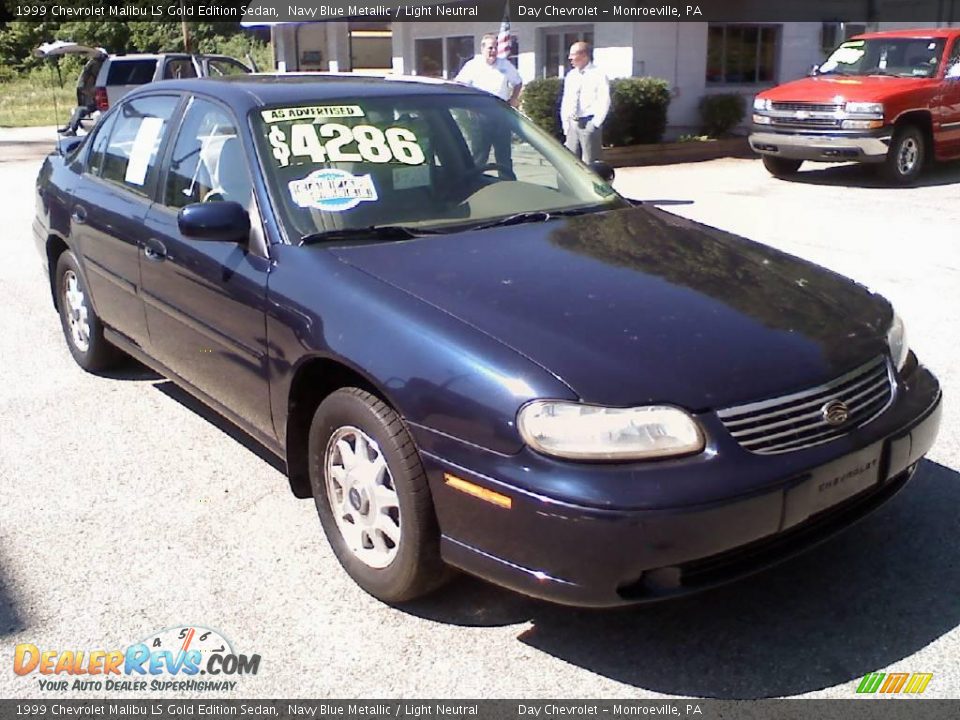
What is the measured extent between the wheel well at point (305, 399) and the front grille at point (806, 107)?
10.6m

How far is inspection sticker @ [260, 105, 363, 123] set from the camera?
3.97m

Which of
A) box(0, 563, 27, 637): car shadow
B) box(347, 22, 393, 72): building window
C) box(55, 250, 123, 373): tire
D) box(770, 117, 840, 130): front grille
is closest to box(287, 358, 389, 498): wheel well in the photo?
box(0, 563, 27, 637): car shadow

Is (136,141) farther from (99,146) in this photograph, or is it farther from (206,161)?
(206,161)

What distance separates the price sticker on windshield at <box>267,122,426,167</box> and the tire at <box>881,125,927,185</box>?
10123mm

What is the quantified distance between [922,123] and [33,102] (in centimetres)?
3293

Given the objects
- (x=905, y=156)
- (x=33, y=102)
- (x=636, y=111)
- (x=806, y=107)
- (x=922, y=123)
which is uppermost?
(x=806, y=107)

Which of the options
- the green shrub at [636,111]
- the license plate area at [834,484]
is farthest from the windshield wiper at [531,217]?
the green shrub at [636,111]

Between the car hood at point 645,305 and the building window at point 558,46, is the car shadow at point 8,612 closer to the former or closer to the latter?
the car hood at point 645,305

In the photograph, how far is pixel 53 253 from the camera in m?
5.80

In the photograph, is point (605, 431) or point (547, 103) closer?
point (605, 431)

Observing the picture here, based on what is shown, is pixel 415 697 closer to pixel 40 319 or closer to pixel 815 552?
pixel 815 552

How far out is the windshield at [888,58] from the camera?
13102mm

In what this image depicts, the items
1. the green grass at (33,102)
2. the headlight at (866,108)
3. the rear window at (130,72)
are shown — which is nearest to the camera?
the headlight at (866,108)

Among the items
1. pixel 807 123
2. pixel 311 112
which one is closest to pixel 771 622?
pixel 311 112
